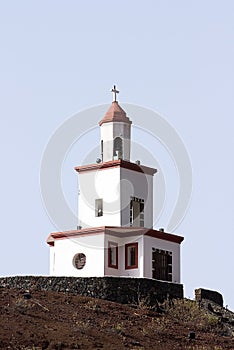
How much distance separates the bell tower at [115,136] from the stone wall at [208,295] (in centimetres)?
813

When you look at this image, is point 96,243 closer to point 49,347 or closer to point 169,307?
point 169,307

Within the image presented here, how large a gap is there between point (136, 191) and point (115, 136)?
3.19 m

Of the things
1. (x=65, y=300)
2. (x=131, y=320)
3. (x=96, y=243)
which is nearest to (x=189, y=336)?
(x=131, y=320)

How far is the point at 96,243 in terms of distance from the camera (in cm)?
6569

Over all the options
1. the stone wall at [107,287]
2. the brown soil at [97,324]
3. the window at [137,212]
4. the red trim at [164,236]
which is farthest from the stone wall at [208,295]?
the window at [137,212]

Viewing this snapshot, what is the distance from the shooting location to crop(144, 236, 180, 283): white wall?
2591 inches

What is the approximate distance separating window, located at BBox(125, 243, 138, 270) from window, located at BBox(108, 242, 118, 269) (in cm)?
53

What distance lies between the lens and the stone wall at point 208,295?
218 ft

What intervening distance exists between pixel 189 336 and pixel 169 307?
6621 mm

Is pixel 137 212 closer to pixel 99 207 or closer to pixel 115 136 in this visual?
pixel 99 207

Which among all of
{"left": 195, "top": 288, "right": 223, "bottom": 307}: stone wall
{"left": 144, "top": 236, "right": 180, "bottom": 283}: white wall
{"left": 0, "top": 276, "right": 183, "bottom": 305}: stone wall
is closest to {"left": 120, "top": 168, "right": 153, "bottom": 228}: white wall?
{"left": 144, "top": 236, "right": 180, "bottom": 283}: white wall

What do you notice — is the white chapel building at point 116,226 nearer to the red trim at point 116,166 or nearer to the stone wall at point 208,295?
the red trim at point 116,166

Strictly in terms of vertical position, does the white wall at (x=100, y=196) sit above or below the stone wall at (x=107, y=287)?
above

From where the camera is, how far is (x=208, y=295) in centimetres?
6712
